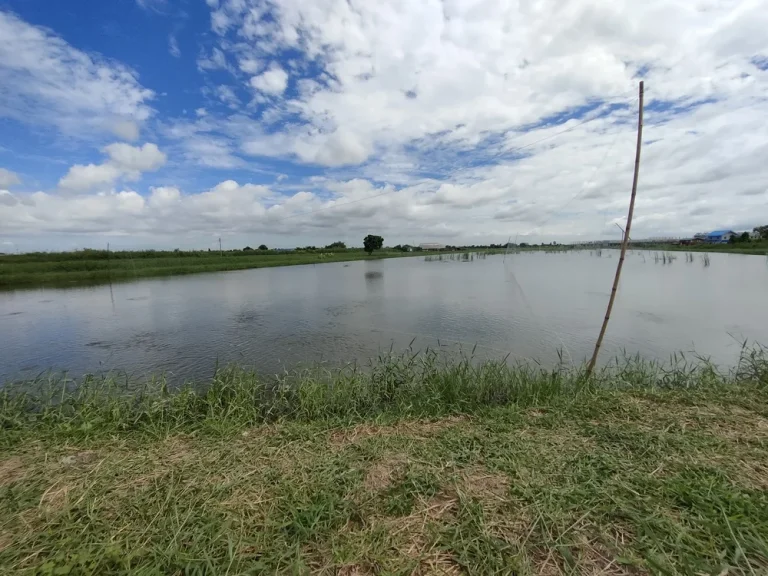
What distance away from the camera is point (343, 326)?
10.8 meters

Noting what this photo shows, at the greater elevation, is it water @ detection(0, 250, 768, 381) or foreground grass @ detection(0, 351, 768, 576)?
foreground grass @ detection(0, 351, 768, 576)

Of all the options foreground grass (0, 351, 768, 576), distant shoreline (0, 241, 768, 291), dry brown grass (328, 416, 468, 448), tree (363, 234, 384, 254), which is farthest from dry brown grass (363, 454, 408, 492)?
tree (363, 234, 384, 254)

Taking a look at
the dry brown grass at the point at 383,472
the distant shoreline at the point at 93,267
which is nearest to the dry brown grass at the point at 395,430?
the dry brown grass at the point at 383,472

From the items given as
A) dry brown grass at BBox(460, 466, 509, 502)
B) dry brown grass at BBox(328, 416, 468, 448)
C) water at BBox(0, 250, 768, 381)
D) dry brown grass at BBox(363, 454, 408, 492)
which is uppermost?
dry brown grass at BBox(460, 466, 509, 502)

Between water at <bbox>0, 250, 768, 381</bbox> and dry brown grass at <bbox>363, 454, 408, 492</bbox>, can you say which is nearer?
dry brown grass at <bbox>363, 454, 408, 492</bbox>

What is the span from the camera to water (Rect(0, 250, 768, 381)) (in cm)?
786

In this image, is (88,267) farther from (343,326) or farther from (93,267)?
(343,326)

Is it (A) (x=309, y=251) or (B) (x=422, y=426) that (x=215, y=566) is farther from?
(A) (x=309, y=251)

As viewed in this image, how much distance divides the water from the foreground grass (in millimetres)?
4084

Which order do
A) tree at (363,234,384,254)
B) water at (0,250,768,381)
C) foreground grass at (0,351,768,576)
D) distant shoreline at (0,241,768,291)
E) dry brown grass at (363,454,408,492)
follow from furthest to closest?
tree at (363,234,384,254) → distant shoreline at (0,241,768,291) → water at (0,250,768,381) → dry brown grass at (363,454,408,492) → foreground grass at (0,351,768,576)

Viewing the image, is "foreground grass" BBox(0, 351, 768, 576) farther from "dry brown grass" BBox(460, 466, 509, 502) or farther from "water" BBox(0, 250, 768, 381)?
"water" BBox(0, 250, 768, 381)

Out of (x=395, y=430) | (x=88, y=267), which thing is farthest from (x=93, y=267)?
(x=395, y=430)

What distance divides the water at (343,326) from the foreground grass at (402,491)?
408 cm

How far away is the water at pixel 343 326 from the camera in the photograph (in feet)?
Result: 25.8
